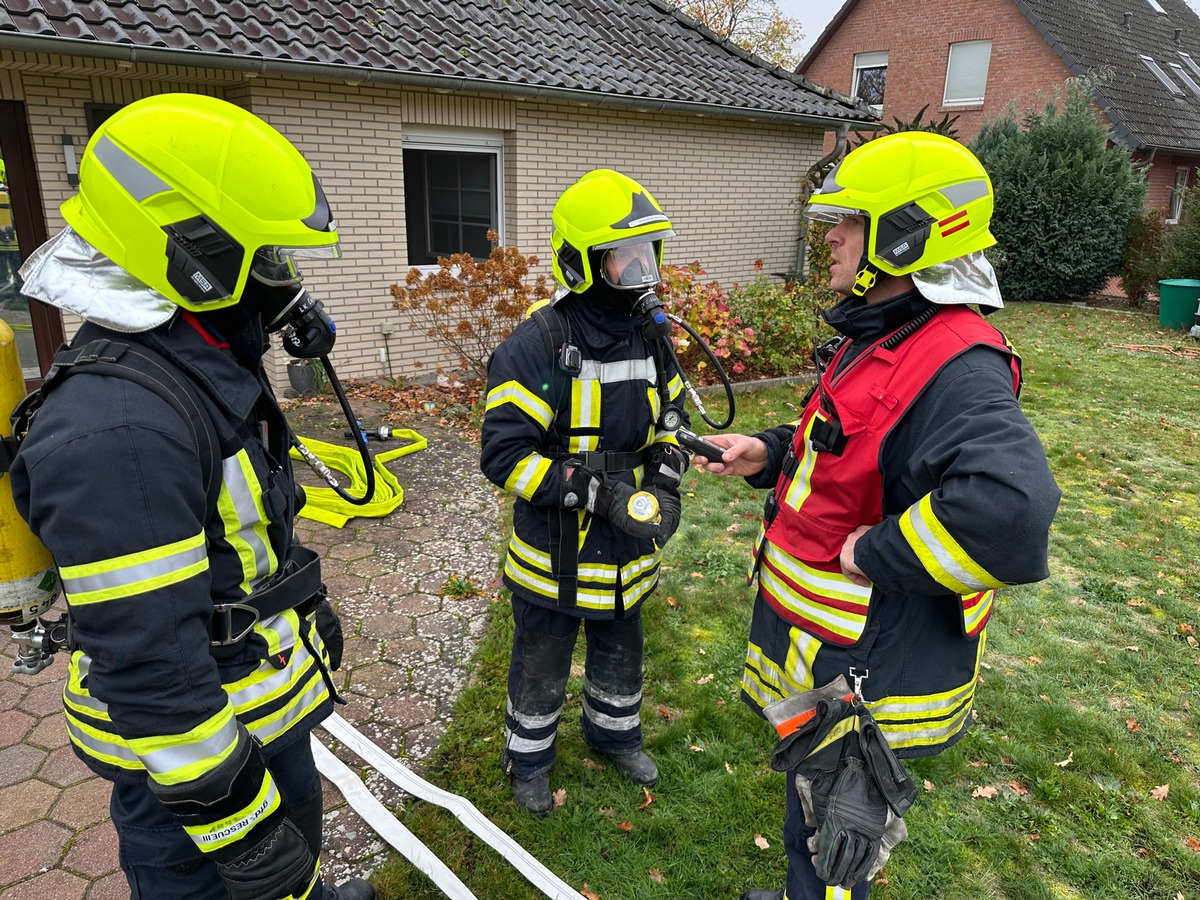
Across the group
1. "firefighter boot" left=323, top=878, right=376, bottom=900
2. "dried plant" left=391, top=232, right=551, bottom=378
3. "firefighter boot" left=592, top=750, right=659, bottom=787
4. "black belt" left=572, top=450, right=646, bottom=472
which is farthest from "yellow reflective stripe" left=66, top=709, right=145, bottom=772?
"dried plant" left=391, top=232, right=551, bottom=378

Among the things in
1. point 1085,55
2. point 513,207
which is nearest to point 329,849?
point 513,207

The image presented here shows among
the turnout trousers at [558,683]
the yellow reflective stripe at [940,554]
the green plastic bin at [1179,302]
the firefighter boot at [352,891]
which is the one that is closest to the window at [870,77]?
the green plastic bin at [1179,302]

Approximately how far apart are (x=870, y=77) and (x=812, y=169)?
46.9ft

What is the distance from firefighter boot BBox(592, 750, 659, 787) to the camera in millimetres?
3246

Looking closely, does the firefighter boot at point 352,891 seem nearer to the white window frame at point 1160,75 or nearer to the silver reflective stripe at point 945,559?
the silver reflective stripe at point 945,559

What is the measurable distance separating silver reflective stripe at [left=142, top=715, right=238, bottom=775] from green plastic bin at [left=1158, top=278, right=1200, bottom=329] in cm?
1638

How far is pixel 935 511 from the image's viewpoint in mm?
1705

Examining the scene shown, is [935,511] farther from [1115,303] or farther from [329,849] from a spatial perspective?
[1115,303]

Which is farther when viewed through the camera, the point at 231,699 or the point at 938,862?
the point at 938,862

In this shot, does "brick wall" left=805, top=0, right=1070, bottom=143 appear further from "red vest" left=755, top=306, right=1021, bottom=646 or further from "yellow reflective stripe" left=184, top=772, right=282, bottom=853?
"yellow reflective stripe" left=184, top=772, right=282, bottom=853

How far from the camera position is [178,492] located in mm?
1438

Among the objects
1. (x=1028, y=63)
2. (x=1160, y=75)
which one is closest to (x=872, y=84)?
(x=1028, y=63)

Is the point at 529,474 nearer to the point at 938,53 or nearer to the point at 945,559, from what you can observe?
the point at 945,559

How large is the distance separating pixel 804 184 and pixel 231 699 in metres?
12.6
